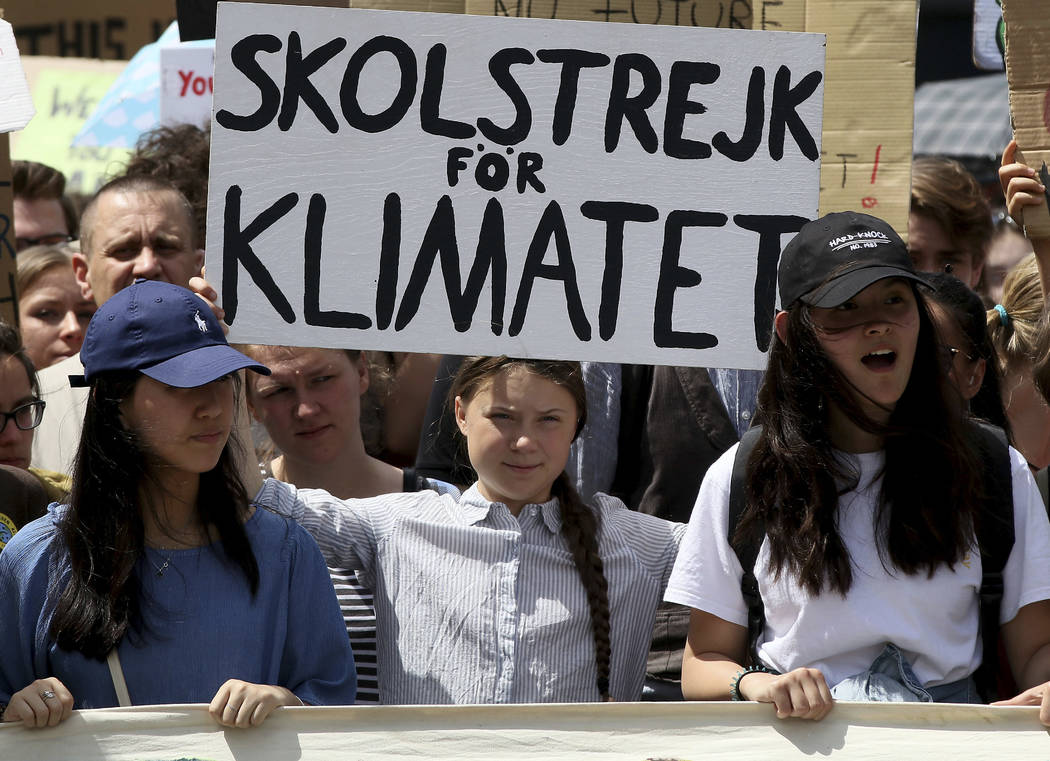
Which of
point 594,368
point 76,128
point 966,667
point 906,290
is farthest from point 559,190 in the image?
point 76,128

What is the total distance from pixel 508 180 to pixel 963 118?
870cm

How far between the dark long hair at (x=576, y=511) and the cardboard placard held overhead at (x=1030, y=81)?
103cm

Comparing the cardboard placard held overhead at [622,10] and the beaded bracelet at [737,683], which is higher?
the cardboard placard held overhead at [622,10]

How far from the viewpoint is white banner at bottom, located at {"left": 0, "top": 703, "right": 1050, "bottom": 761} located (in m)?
2.28

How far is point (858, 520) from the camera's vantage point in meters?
2.53

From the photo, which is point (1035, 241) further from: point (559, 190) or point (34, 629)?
point (34, 629)

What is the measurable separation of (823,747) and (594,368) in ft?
4.24

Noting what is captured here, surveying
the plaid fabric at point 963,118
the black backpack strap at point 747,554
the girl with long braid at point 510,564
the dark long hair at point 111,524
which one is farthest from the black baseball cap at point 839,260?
the plaid fabric at point 963,118

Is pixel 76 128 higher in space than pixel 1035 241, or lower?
higher

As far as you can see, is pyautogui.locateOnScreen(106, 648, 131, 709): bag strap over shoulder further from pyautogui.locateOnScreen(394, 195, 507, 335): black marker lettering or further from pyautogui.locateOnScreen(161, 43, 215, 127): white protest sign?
pyautogui.locateOnScreen(161, 43, 215, 127): white protest sign

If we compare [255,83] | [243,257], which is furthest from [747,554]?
[255,83]

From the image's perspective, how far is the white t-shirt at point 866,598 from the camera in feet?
7.99

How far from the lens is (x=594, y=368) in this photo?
11.1 ft

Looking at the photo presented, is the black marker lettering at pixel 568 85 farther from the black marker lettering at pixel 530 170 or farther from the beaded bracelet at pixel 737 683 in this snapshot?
the beaded bracelet at pixel 737 683
